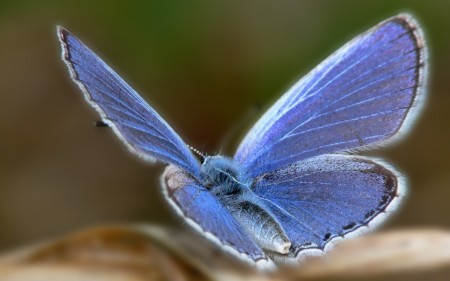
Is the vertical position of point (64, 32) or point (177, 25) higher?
point (64, 32)

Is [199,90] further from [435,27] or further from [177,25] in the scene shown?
[435,27]

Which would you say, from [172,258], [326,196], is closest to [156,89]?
[172,258]

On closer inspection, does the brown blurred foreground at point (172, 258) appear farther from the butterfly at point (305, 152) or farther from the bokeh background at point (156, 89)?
the bokeh background at point (156, 89)

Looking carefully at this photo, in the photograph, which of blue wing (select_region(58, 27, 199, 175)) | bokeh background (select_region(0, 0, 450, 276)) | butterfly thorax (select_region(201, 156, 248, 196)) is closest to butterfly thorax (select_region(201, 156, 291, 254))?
butterfly thorax (select_region(201, 156, 248, 196))

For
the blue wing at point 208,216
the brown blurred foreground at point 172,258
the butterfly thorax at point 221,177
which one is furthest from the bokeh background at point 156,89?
the blue wing at point 208,216

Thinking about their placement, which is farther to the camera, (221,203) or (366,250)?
(366,250)

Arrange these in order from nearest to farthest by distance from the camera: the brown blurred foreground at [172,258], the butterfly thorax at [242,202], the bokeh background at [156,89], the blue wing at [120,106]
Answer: the blue wing at [120,106] → the butterfly thorax at [242,202] → the brown blurred foreground at [172,258] → the bokeh background at [156,89]

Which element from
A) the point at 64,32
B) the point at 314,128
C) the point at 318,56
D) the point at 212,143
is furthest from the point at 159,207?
the point at 64,32
